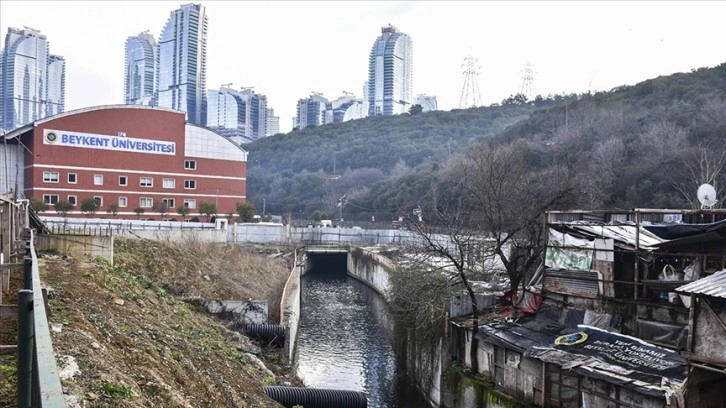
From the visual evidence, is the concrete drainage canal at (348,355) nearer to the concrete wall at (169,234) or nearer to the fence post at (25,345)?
the concrete wall at (169,234)

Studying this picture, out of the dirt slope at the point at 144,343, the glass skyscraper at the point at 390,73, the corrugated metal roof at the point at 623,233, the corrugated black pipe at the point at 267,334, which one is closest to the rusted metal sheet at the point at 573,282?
the corrugated metal roof at the point at 623,233

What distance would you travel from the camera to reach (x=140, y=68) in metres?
162

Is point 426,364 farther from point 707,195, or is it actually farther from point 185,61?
point 185,61

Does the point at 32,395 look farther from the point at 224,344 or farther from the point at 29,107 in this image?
the point at 29,107

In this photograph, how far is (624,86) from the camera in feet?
213

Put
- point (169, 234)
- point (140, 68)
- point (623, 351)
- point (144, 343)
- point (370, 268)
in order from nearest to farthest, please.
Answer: point (144, 343), point (623, 351), point (169, 234), point (370, 268), point (140, 68)

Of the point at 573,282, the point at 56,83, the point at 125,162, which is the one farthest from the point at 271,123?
the point at 573,282

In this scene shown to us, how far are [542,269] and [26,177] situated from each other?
44.7 m

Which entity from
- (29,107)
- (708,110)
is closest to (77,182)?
(708,110)

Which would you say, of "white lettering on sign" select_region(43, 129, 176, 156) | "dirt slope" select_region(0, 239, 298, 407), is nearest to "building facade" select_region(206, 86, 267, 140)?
"white lettering on sign" select_region(43, 129, 176, 156)

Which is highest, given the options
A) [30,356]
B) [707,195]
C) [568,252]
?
[707,195]

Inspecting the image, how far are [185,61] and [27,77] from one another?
118ft

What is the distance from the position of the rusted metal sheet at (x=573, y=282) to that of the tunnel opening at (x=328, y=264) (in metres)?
38.3

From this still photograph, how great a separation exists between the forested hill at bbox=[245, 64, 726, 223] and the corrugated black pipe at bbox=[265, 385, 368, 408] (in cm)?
2081
